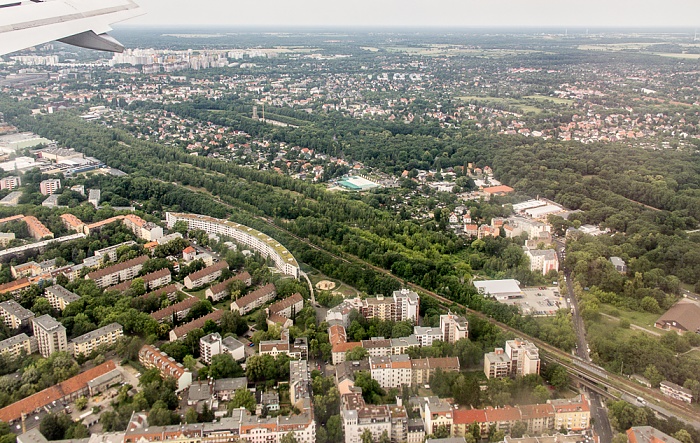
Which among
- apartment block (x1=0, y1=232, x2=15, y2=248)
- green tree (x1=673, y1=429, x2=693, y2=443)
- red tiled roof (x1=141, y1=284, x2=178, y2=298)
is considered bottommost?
red tiled roof (x1=141, y1=284, x2=178, y2=298)

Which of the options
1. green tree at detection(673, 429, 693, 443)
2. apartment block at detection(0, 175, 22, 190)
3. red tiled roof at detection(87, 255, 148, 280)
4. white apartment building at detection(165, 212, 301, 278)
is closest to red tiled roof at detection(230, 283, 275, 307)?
white apartment building at detection(165, 212, 301, 278)

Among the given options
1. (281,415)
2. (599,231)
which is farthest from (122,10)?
(599,231)

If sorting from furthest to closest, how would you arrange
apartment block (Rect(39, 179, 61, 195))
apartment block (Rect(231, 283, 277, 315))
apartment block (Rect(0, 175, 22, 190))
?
apartment block (Rect(39, 179, 61, 195)), apartment block (Rect(0, 175, 22, 190)), apartment block (Rect(231, 283, 277, 315))

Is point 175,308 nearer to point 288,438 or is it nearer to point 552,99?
point 288,438

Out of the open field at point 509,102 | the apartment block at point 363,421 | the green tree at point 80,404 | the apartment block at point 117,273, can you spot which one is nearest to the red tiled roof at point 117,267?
the apartment block at point 117,273

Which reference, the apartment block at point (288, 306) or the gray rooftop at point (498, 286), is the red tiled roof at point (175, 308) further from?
the gray rooftop at point (498, 286)

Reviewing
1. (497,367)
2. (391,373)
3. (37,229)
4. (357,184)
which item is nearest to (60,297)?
(37,229)

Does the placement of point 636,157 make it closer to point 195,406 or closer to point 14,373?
point 195,406

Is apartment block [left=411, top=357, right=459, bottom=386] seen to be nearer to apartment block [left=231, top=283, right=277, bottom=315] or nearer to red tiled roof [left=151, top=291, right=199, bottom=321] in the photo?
apartment block [left=231, top=283, right=277, bottom=315]
